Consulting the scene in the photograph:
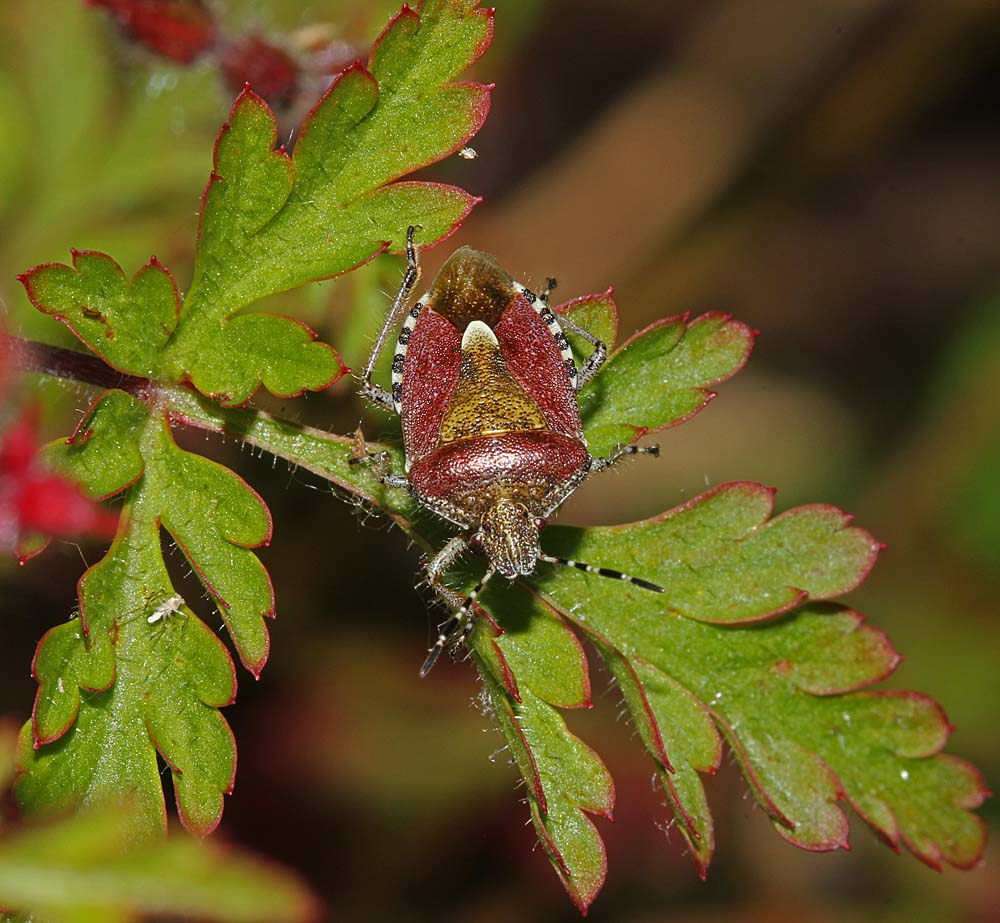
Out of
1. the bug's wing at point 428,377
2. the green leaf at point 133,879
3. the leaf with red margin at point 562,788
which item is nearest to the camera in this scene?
the green leaf at point 133,879

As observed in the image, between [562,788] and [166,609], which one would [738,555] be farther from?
[166,609]

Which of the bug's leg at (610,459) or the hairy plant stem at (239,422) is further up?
the bug's leg at (610,459)

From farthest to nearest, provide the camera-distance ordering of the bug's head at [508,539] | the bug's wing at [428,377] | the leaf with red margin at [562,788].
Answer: the bug's wing at [428,377]
the bug's head at [508,539]
the leaf with red margin at [562,788]

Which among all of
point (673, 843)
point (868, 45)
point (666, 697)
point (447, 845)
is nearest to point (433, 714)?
point (447, 845)

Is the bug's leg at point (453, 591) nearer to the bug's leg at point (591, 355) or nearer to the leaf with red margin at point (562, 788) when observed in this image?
the leaf with red margin at point (562, 788)

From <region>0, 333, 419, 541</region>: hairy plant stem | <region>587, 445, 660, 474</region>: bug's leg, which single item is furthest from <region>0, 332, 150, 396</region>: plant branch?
<region>587, 445, 660, 474</region>: bug's leg

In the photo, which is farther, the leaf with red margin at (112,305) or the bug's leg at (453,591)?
the bug's leg at (453,591)

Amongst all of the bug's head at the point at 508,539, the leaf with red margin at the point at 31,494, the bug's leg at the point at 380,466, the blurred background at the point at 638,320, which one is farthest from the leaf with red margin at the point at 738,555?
the leaf with red margin at the point at 31,494

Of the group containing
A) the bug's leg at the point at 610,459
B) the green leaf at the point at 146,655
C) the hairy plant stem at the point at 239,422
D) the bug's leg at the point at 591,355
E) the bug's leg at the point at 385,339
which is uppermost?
the bug's leg at the point at 591,355

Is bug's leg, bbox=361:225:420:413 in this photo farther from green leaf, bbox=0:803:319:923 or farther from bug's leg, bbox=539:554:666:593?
green leaf, bbox=0:803:319:923
